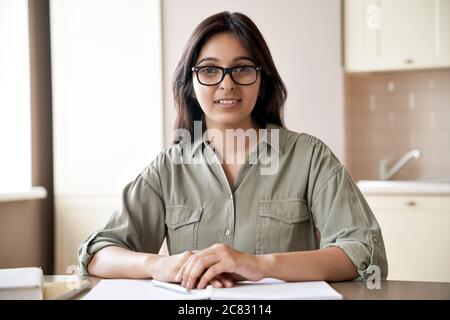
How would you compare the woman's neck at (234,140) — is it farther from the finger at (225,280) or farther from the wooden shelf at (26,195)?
the wooden shelf at (26,195)

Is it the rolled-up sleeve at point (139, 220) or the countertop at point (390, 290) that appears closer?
the countertop at point (390, 290)

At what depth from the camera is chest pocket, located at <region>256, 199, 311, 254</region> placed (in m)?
1.33

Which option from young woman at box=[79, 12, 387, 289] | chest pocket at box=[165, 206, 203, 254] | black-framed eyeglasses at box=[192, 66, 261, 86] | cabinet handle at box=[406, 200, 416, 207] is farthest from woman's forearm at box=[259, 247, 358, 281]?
→ cabinet handle at box=[406, 200, 416, 207]

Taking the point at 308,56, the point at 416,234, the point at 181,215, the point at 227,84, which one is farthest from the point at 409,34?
the point at 181,215

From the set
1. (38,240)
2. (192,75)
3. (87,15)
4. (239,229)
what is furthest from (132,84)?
(239,229)

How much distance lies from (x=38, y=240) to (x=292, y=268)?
96.1 inches

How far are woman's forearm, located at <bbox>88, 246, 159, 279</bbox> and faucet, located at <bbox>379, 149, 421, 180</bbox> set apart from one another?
2386 mm

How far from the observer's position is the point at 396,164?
3.39 m

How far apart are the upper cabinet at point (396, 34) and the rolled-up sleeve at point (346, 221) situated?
1883mm

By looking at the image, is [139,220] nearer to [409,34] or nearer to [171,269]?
[171,269]

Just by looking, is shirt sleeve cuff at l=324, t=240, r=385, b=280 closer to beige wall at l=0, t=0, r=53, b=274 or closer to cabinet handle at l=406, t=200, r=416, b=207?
cabinet handle at l=406, t=200, r=416, b=207

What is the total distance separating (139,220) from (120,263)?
230mm

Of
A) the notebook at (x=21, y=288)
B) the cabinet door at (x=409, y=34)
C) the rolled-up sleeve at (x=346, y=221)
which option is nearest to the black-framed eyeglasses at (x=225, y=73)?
the rolled-up sleeve at (x=346, y=221)

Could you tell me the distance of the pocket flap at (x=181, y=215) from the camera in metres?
1.36
